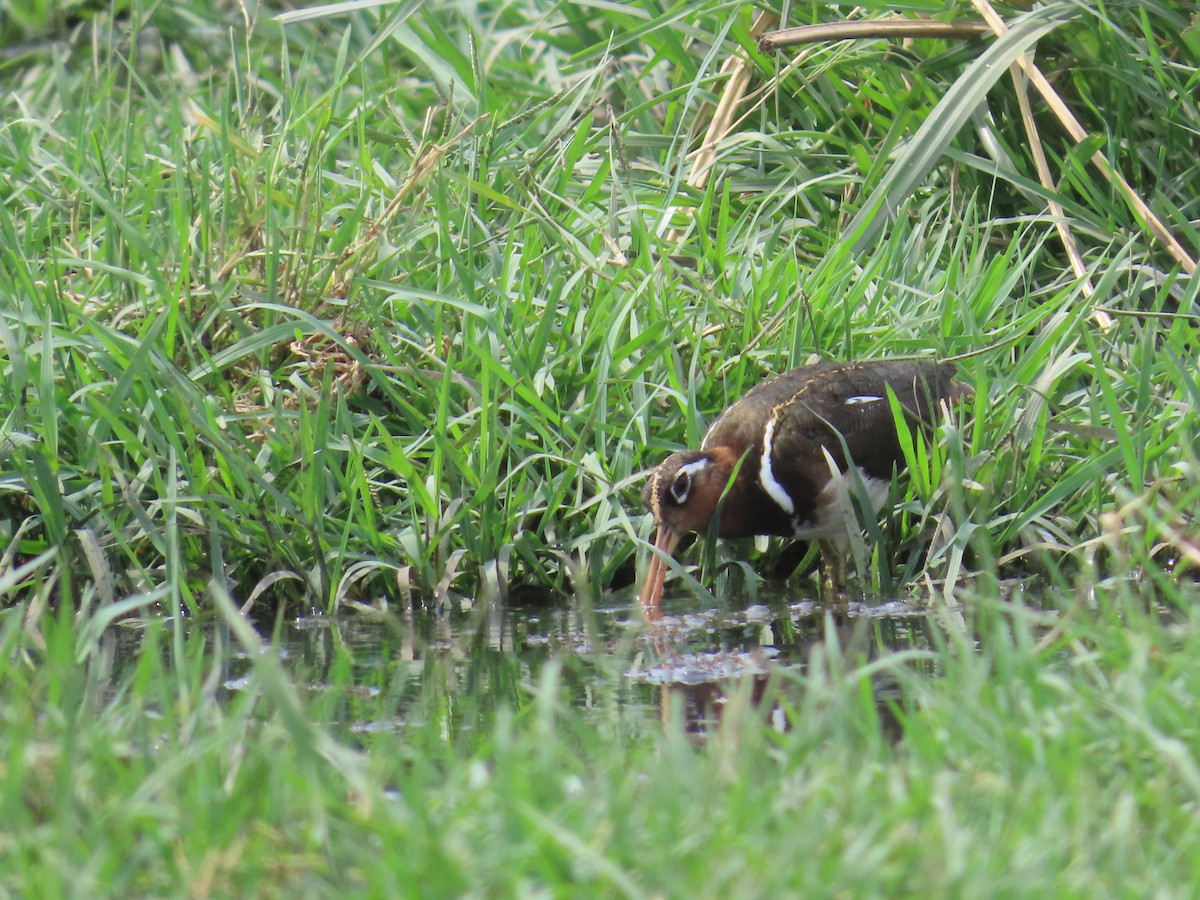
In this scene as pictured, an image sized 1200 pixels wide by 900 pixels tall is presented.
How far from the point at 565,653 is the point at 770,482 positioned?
143cm

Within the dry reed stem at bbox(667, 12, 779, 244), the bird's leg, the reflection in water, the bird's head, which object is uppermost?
the dry reed stem at bbox(667, 12, 779, 244)

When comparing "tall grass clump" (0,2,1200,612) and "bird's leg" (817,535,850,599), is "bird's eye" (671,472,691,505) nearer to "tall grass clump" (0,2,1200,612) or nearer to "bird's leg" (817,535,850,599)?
"tall grass clump" (0,2,1200,612)

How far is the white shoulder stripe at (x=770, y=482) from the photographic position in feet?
13.8

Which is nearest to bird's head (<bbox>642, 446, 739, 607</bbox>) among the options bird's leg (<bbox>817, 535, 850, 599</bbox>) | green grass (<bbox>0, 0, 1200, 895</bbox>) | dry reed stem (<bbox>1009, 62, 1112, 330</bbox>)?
green grass (<bbox>0, 0, 1200, 895</bbox>)

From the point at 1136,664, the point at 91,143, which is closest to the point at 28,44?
the point at 91,143

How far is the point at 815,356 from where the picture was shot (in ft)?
15.2

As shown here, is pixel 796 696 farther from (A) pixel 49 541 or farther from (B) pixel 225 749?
(A) pixel 49 541

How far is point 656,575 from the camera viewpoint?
407cm

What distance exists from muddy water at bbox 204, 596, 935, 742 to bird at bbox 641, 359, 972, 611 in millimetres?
219

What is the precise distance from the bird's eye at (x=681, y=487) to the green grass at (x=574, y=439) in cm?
16

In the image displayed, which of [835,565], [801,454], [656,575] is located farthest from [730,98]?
[656,575]

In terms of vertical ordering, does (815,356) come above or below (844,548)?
above

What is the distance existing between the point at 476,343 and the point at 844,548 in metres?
1.10

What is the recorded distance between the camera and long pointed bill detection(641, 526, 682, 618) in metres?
4.04
